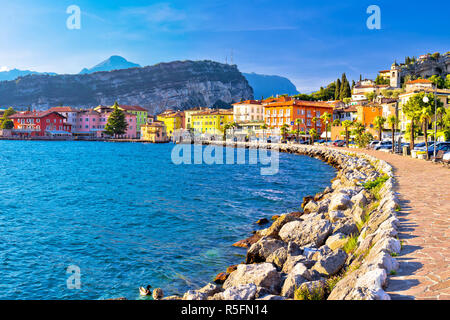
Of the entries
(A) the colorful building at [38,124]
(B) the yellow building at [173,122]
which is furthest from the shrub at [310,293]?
(B) the yellow building at [173,122]

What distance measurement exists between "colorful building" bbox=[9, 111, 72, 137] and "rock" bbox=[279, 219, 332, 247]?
469ft

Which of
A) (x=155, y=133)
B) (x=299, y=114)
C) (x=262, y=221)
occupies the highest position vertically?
(x=299, y=114)

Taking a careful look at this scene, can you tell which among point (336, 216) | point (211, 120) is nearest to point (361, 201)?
point (336, 216)

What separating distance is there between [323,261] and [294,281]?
1.26m

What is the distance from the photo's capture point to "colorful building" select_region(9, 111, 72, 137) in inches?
5418

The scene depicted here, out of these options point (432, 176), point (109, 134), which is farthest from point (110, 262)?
point (109, 134)

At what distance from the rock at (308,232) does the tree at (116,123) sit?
143928 mm

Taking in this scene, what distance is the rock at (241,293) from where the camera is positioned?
6.93 m

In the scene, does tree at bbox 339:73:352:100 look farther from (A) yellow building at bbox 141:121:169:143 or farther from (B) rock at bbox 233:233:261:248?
(B) rock at bbox 233:233:261:248

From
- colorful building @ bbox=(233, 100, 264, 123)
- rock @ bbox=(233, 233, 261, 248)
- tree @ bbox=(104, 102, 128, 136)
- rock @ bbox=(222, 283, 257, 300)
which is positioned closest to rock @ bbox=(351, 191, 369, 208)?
rock @ bbox=(233, 233, 261, 248)

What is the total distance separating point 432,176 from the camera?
19266 mm

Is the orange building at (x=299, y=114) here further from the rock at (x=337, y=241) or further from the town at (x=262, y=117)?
the rock at (x=337, y=241)

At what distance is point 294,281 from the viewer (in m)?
7.57

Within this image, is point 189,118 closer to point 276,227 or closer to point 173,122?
point 173,122
